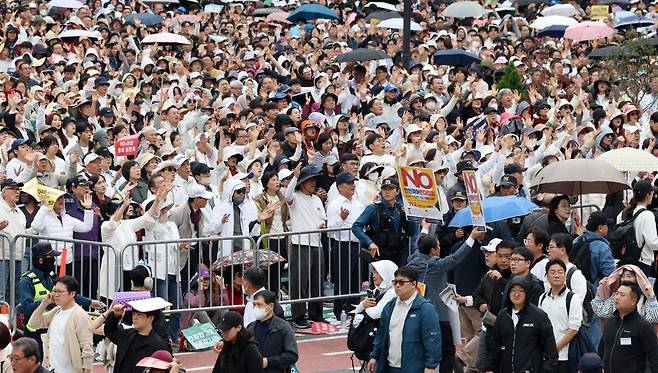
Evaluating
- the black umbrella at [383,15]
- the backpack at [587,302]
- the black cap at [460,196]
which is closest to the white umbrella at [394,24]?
the black umbrella at [383,15]

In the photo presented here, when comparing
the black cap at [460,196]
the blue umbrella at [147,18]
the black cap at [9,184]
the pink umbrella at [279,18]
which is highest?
the pink umbrella at [279,18]

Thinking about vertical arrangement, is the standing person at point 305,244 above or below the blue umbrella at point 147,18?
below

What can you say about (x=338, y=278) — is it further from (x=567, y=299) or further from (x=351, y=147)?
(x=567, y=299)

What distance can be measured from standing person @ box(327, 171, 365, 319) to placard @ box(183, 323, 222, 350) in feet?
5.13

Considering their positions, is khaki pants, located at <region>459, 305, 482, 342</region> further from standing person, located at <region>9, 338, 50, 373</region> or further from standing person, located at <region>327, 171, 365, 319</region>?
standing person, located at <region>9, 338, 50, 373</region>

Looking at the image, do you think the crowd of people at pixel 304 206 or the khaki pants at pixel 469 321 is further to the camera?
the khaki pants at pixel 469 321

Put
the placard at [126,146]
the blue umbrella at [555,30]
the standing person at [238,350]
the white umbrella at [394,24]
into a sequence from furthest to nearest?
the blue umbrella at [555,30] → the white umbrella at [394,24] → the placard at [126,146] → the standing person at [238,350]

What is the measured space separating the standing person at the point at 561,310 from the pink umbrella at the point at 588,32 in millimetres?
17360

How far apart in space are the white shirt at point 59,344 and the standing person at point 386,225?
4095mm

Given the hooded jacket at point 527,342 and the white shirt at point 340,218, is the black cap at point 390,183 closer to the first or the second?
the white shirt at point 340,218

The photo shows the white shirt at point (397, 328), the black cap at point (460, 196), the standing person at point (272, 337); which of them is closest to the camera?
the standing person at point (272, 337)

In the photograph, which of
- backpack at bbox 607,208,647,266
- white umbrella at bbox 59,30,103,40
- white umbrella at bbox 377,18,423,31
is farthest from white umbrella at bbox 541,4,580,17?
backpack at bbox 607,208,647,266

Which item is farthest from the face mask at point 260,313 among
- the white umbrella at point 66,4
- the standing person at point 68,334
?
the white umbrella at point 66,4

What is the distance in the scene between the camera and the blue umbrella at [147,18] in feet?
109
